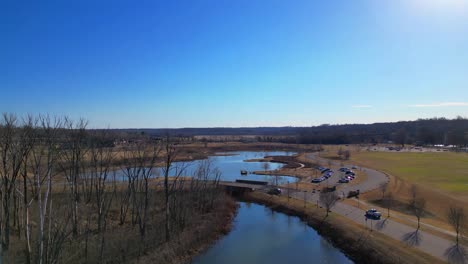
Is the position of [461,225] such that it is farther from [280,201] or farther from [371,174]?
[371,174]

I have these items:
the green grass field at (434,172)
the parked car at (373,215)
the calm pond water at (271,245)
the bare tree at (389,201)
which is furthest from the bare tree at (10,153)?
the green grass field at (434,172)

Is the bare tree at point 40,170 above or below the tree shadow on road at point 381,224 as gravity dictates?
above

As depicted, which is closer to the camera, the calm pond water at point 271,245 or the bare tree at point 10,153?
the bare tree at point 10,153

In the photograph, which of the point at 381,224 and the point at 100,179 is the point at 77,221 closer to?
the point at 100,179

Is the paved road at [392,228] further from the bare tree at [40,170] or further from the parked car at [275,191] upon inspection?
the bare tree at [40,170]

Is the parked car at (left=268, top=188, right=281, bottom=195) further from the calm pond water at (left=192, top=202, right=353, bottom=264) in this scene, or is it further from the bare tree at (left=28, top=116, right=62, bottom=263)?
the bare tree at (left=28, top=116, right=62, bottom=263)

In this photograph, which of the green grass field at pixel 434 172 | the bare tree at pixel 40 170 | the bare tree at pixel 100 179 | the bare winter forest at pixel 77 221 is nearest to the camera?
the bare tree at pixel 40 170

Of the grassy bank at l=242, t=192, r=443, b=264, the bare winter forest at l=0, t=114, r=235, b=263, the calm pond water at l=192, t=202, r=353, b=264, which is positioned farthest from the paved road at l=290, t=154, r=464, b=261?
the bare winter forest at l=0, t=114, r=235, b=263
